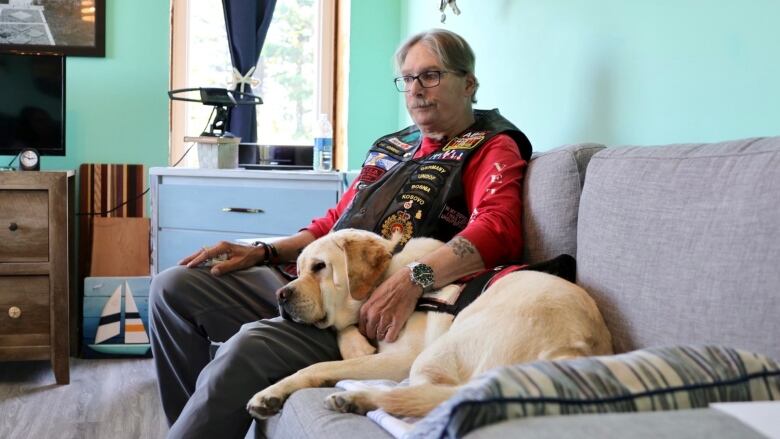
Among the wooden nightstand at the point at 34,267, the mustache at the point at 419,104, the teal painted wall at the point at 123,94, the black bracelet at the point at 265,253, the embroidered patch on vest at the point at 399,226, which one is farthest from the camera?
the teal painted wall at the point at 123,94

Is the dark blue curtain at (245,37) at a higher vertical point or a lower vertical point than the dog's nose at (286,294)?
higher

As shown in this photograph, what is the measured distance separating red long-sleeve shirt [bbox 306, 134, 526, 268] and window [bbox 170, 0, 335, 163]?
2.33 m

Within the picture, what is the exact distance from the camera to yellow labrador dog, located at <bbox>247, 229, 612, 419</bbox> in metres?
1.28

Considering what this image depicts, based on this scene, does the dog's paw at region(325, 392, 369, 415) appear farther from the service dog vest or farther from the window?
the window

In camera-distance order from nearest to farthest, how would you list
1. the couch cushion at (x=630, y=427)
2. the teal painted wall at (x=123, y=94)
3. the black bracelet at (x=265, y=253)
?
the couch cushion at (x=630, y=427) → the black bracelet at (x=265, y=253) → the teal painted wall at (x=123, y=94)

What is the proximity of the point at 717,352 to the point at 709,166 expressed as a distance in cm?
46

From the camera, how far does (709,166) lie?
1.27m

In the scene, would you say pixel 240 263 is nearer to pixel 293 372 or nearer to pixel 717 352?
pixel 293 372

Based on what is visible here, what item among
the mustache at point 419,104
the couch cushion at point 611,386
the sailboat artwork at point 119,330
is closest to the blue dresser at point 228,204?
the sailboat artwork at point 119,330

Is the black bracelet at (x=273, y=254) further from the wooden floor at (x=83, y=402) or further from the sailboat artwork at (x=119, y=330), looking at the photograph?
the sailboat artwork at (x=119, y=330)

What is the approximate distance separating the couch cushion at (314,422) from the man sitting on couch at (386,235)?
0.18 meters

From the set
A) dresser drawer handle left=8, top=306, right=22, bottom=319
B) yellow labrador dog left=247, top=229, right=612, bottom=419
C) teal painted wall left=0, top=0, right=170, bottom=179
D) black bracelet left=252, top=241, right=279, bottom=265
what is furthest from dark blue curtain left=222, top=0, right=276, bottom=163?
yellow labrador dog left=247, top=229, right=612, bottom=419

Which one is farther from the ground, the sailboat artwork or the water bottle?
the water bottle

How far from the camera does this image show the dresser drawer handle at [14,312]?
10.6 ft
